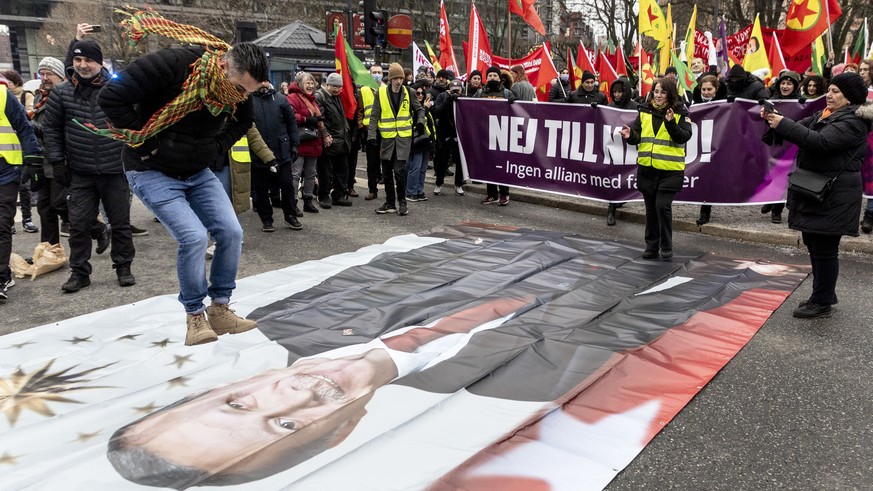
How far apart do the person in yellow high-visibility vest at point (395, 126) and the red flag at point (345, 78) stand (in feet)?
3.78

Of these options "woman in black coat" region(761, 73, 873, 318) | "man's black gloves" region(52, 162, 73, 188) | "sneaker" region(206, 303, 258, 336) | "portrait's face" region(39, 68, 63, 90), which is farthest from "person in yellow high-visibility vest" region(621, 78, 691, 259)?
"portrait's face" region(39, 68, 63, 90)

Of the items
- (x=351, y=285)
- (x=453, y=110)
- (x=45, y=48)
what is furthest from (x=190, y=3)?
(x=351, y=285)

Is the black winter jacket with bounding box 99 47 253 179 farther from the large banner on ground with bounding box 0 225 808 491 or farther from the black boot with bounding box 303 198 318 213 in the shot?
the black boot with bounding box 303 198 318 213

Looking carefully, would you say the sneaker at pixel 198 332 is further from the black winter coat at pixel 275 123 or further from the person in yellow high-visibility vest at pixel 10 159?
the black winter coat at pixel 275 123

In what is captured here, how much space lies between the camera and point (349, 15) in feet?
50.2

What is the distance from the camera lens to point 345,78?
10258 millimetres

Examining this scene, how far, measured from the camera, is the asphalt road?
2871mm

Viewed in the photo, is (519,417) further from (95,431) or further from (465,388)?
(95,431)

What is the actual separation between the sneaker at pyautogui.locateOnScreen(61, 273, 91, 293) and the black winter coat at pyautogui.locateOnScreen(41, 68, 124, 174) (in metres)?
0.93

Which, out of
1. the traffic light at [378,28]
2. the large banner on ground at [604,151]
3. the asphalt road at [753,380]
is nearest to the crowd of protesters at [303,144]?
the large banner on ground at [604,151]

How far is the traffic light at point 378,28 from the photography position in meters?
14.5

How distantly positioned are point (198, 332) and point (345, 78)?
22.9ft

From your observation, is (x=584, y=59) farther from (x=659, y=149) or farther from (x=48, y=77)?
(x=48, y=77)

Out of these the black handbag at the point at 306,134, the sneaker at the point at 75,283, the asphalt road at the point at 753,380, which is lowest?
the asphalt road at the point at 753,380
